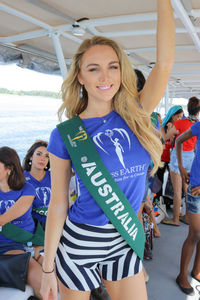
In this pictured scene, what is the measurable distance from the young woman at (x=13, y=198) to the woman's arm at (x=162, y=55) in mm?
1501

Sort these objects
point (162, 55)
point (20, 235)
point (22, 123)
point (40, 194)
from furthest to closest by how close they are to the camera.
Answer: point (22, 123) → point (40, 194) → point (20, 235) → point (162, 55)

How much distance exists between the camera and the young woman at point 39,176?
261 centimetres

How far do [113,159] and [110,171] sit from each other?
0.05m

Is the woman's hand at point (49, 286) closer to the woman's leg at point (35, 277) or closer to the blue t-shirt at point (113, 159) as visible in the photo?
the blue t-shirt at point (113, 159)

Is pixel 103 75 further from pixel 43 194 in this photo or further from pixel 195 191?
pixel 43 194

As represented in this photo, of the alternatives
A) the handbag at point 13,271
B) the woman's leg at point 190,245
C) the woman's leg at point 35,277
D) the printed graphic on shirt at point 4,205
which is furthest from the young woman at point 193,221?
the printed graphic on shirt at point 4,205

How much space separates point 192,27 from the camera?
321 cm

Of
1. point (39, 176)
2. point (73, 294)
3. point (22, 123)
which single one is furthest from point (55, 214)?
point (22, 123)

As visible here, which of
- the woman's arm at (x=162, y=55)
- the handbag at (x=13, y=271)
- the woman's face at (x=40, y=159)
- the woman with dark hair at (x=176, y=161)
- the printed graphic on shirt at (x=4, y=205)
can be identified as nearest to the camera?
the woman's arm at (x=162, y=55)

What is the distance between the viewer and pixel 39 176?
273cm

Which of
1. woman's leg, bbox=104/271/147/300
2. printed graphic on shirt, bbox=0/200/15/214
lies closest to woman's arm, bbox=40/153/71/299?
woman's leg, bbox=104/271/147/300

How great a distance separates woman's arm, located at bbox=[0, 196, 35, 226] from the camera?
2084 mm

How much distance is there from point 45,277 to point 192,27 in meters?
3.26

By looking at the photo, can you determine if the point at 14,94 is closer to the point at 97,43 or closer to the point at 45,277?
the point at 97,43
